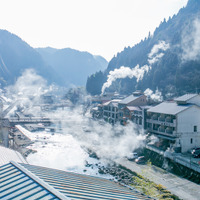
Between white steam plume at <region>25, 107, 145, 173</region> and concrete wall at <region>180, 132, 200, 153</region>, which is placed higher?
concrete wall at <region>180, 132, 200, 153</region>

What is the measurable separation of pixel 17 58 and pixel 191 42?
12122 cm

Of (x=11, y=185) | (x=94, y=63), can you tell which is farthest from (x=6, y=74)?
(x=11, y=185)

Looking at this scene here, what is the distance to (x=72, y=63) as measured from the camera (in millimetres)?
186250

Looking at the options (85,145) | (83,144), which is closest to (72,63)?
(83,144)

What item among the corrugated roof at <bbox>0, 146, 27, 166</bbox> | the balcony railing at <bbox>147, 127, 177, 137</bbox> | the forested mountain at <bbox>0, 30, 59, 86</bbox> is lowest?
the balcony railing at <bbox>147, 127, 177, 137</bbox>

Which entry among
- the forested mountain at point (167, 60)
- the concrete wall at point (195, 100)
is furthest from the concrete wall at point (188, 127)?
the forested mountain at point (167, 60)

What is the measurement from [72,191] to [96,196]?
0.59m

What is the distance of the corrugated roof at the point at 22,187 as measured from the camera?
4.46 metres

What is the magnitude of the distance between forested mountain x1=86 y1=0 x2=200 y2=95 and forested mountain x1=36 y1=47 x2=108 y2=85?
362ft

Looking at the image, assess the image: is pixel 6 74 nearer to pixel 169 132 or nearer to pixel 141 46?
pixel 141 46

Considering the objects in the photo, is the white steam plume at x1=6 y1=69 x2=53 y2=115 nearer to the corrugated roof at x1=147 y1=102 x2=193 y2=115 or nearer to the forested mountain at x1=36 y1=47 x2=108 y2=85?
the forested mountain at x1=36 y1=47 x2=108 y2=85

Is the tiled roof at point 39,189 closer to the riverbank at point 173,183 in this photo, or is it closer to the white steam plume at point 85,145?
the riverbank at point 173,183

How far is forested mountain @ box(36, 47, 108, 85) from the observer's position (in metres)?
179

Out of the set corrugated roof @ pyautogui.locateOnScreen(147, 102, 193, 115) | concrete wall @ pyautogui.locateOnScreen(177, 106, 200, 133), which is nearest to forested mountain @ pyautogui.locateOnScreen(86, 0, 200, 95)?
corrugated roof @ pyautogui.locateOnScreen(147, 102, 193, 115)
